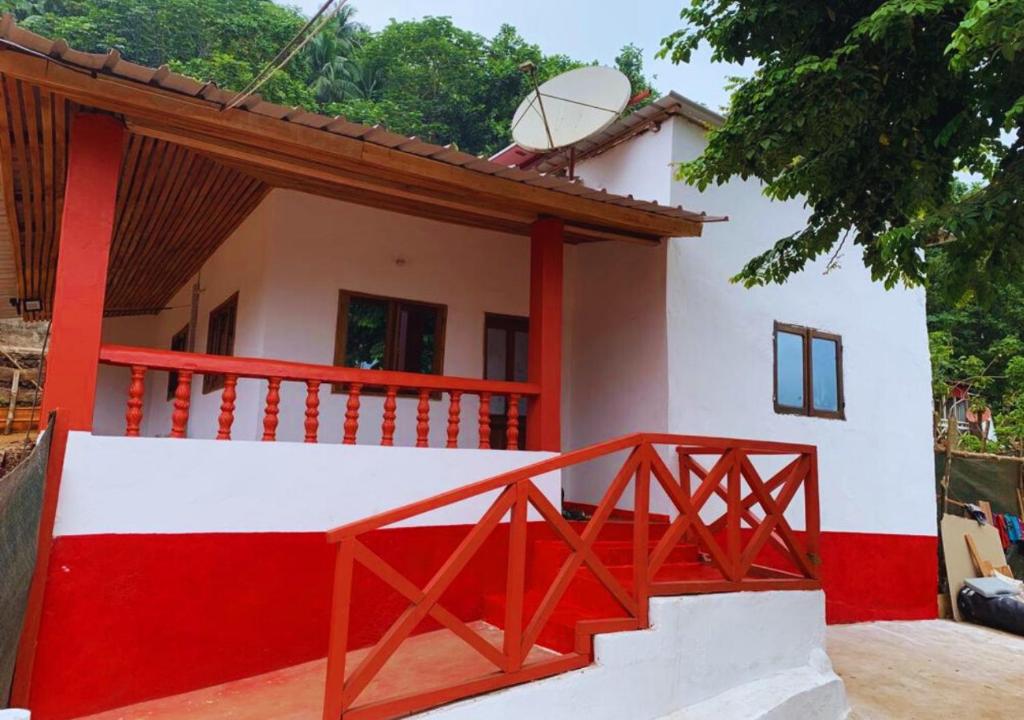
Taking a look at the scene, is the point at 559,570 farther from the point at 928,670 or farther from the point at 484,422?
the point at 928,670

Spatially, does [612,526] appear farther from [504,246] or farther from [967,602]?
[967,602]

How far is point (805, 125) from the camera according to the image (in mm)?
4730

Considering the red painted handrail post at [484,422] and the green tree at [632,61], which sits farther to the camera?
the green tree at [632,61]

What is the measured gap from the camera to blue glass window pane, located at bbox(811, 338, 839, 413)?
7664 mm

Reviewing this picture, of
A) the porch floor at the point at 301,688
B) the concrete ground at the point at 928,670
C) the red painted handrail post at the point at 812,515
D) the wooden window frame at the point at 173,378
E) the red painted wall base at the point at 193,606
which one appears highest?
the wooden window frame at the point at 173,378

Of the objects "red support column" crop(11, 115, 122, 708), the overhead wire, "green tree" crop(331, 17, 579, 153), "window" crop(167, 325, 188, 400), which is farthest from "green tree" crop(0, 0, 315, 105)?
the overhead wire

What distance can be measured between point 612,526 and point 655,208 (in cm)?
285

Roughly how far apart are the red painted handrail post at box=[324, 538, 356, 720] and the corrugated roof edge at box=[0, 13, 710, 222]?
8.57 ft

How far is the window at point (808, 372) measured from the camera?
7453mm

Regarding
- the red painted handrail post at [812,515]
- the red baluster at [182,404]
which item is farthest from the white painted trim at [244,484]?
the red painted handrail post at [812,515]

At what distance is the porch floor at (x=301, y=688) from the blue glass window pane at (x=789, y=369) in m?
4.59

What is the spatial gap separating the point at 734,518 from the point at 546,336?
2063mm

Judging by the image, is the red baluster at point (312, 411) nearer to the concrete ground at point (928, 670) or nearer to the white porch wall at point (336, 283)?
the white porch wall at point (336, 283)

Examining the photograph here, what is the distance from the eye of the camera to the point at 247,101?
390cm
